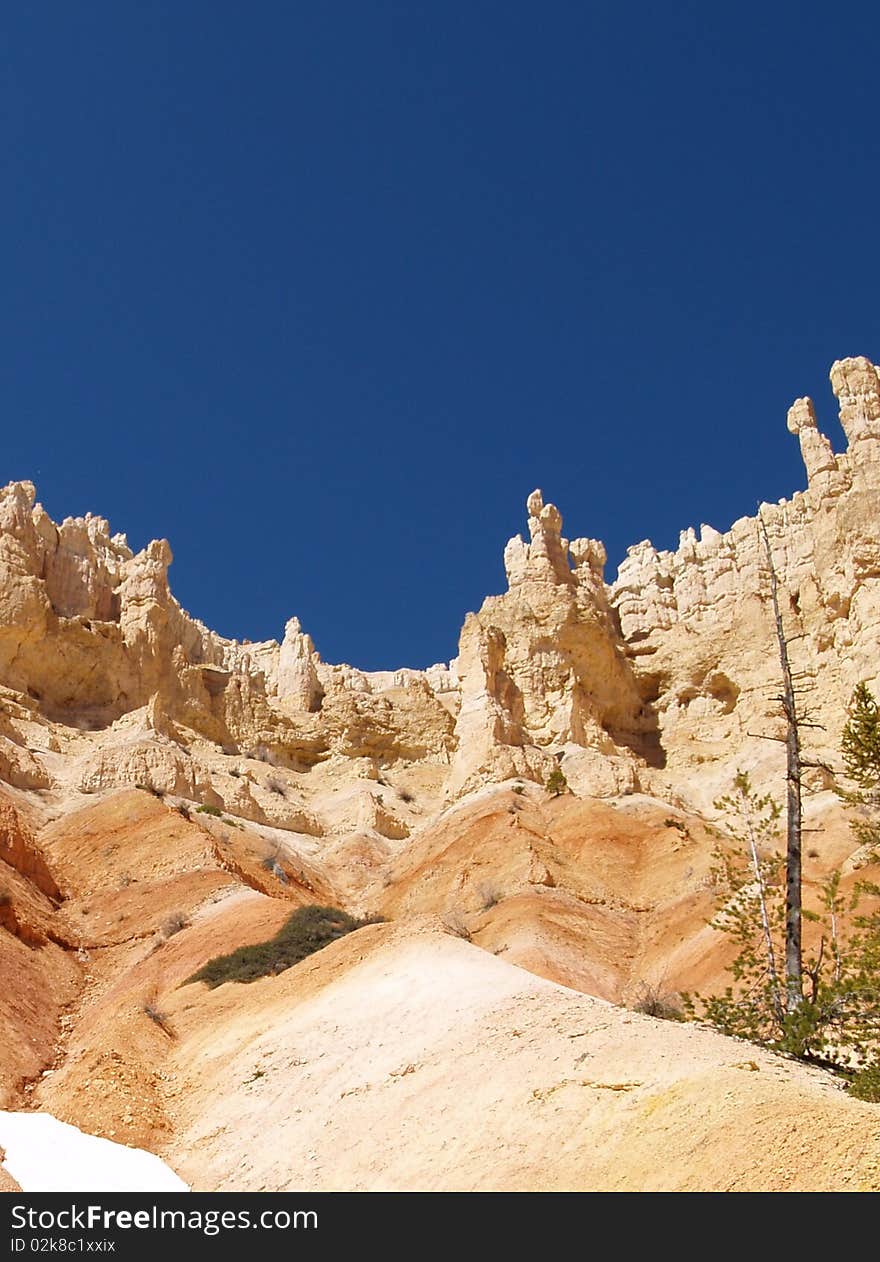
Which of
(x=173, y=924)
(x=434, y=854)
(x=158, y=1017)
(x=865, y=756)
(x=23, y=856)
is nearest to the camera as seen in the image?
(x=865, y=756)

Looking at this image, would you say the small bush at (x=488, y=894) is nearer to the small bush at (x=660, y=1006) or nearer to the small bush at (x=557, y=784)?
the small bush at (x=660, y=1006)

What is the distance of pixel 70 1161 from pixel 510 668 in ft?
178

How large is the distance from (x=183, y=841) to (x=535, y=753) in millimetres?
19950

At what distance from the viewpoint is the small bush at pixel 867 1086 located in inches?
477

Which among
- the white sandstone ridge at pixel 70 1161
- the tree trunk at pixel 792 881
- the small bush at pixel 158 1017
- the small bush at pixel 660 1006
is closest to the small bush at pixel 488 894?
the small bush at pixel 660 1006

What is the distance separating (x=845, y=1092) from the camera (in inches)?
509

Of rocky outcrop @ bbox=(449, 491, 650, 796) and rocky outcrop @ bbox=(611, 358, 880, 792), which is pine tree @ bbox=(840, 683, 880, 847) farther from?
rocky outcrop @ bbox=(611, 358, 880, 792)

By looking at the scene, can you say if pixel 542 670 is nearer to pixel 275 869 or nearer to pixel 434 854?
pixel 434 854

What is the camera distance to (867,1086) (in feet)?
40.8

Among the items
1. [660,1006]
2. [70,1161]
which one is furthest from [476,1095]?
[660,1006]

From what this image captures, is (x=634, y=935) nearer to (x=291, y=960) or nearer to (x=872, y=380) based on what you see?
(x=291, y=960)

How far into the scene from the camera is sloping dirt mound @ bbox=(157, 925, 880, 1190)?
985 centimetres

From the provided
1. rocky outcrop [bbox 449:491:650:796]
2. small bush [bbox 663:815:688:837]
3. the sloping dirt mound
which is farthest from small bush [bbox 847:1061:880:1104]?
rocky outcrop [bbox 449:491:650:796]
